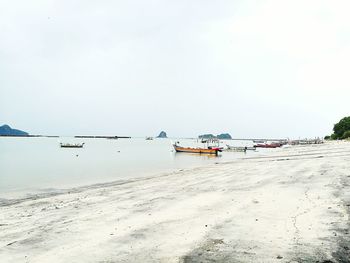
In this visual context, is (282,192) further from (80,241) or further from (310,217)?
(80,241)

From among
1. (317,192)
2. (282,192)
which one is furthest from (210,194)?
(317,192)

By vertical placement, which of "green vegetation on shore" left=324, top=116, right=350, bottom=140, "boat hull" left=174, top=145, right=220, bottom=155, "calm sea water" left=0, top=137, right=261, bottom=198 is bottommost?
"calm sea water" left=0, top=137, right=261, bottom=198

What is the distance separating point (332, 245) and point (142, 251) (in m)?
3.62

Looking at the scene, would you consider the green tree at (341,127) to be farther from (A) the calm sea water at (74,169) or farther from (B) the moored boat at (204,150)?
(A) the calm sea water at (74,169)

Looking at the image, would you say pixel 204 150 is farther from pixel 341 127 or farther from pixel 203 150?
pixel 341 127

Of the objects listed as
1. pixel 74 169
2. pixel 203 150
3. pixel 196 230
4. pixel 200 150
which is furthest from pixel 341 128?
pixel 196 230

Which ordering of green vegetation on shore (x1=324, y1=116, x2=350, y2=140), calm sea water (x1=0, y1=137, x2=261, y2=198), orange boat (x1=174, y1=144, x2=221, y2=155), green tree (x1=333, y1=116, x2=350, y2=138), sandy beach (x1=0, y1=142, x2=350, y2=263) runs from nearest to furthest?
sandy beach (x1=0, y1=142, x2=350, y2=263) < calm sea water (x1=0, y1=137, x2=261, y2=198) < orange boat (x1=174, y1=144, x2=221, y2=155) < green vegetation on shore (x1=324, y1=116, x2=350, y2=140) < green tree (x1=333, y1=116, x2=350, y2=138)

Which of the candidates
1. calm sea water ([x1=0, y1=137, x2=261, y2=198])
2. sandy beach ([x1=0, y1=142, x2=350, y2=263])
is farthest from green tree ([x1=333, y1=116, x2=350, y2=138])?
sandy beach ([x1=0, y1=142, x2=350, y2=263])

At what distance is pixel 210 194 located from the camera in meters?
13.6

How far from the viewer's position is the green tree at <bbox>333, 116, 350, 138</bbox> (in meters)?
119

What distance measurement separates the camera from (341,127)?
402ft

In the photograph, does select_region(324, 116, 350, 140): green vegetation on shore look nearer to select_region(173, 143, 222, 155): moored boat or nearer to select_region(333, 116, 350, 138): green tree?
select_region(333, 116, 350, 138): green tree

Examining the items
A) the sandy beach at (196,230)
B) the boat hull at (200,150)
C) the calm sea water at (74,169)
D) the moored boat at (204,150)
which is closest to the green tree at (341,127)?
the moored boat at (204,150)

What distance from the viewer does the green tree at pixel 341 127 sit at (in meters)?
119
